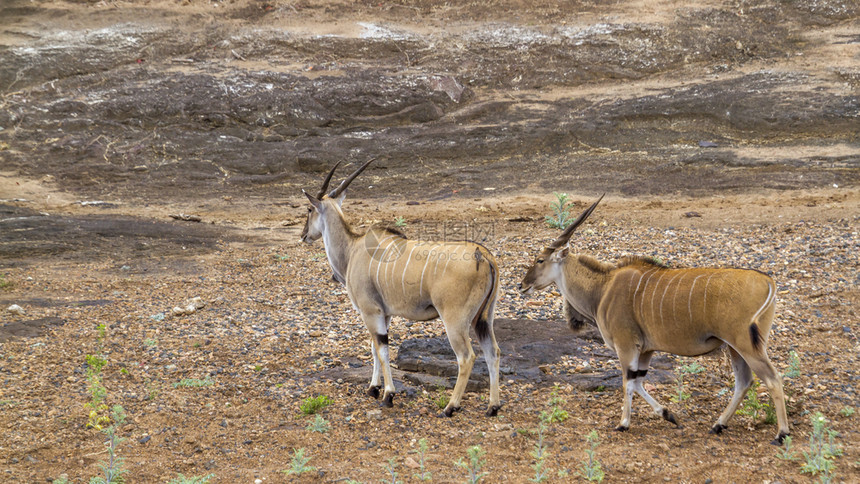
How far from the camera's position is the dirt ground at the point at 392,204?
19.5ft

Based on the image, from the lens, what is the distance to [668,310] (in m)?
5.70

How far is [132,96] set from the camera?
20.0 m

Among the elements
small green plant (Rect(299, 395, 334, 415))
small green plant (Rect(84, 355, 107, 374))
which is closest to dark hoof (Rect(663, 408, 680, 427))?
small green plant (Rect(299, 395, 334, 415))

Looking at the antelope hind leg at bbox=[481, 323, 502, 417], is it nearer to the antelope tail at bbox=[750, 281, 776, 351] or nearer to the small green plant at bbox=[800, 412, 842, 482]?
the antelope tail at bbox=[750, 281, 776, 351]

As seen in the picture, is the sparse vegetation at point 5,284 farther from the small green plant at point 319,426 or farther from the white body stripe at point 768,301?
the white body stripe at point 768,301

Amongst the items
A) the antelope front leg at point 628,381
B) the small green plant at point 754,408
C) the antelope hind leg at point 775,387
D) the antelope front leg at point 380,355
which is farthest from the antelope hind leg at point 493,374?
the antelope hind leg at point 775,387

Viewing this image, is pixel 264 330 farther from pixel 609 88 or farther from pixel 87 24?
pixel 87 24

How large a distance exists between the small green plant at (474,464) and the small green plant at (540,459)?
34 cm

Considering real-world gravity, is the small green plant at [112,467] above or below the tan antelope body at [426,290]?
below

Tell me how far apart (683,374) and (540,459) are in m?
2.37

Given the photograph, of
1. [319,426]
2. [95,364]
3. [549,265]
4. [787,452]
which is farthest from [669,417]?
[95,364]

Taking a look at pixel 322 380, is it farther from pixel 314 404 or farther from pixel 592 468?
pixel 592 468

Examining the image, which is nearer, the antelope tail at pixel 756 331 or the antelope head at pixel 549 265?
the antelope tail at pixel 756 331

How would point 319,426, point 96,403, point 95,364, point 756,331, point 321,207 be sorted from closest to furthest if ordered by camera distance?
point 756,331 < point 319,426 < point 96,403 < point 95,364 < point 321,207
